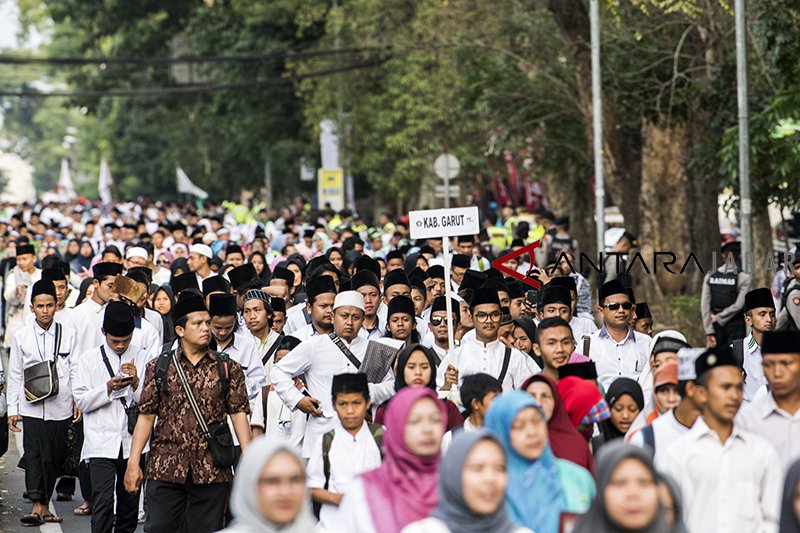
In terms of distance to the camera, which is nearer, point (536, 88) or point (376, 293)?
point (376, 293)

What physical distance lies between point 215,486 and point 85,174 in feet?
425

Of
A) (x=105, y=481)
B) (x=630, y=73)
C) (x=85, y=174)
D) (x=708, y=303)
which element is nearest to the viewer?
(x=105, y=481)

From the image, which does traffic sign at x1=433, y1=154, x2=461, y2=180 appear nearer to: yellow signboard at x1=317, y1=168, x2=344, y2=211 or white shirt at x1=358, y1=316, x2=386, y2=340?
yellow signboard at x1=317, y1=168, x2=344, y2=211

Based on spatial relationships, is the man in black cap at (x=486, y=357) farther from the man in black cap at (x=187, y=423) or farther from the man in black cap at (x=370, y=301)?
the man in black cap at (x=187, y=423)

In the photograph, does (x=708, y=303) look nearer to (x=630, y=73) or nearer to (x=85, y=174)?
(x=630, y=73)

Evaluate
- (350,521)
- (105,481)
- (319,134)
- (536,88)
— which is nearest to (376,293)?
(105,481)

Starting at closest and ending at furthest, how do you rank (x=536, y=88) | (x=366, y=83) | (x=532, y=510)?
(x=532, y=510)
(x=536, y=88)
(x=366, y=83)

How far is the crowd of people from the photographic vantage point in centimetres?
670

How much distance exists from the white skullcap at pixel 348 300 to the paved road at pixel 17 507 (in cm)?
262

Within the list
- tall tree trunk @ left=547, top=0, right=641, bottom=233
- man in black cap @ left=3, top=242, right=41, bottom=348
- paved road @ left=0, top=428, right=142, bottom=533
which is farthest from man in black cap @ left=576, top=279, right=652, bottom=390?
tall tree trunk @ left=547, top=0, right=641, bottom=233

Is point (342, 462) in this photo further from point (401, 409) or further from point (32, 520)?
point (32, 520)

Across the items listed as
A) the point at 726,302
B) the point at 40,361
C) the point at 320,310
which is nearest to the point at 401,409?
the point at 320,310

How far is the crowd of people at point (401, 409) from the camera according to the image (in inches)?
264

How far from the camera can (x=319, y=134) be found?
163ft
